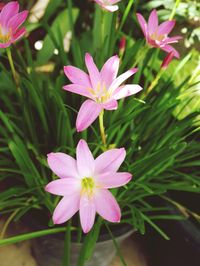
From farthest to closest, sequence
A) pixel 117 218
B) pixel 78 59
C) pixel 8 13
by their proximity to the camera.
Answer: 1. pixel 78 59
2. pixel 8 13
3. pixel 117 218

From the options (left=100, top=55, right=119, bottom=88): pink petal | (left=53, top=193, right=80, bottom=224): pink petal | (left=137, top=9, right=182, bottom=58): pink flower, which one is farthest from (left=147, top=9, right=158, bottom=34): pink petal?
(left=53, top=193, right=80, bottom=224): pink petal

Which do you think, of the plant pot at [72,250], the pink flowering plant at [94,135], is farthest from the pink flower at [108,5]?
the plant pot at [72,250]

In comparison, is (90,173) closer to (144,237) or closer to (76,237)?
(76,237)

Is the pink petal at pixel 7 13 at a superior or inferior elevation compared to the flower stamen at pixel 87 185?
superior

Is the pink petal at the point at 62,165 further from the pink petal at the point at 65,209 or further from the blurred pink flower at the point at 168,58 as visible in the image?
the blurred pink flower at the point at 168,58

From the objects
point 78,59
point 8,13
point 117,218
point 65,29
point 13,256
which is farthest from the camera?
point 65,29

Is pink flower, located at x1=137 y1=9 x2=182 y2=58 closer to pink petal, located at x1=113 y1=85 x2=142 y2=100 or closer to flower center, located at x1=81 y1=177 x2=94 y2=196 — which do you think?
pink petal, located at x1=113 y1=85 x2=142 y2=100

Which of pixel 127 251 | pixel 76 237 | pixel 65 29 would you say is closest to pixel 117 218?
pixel 76 237
